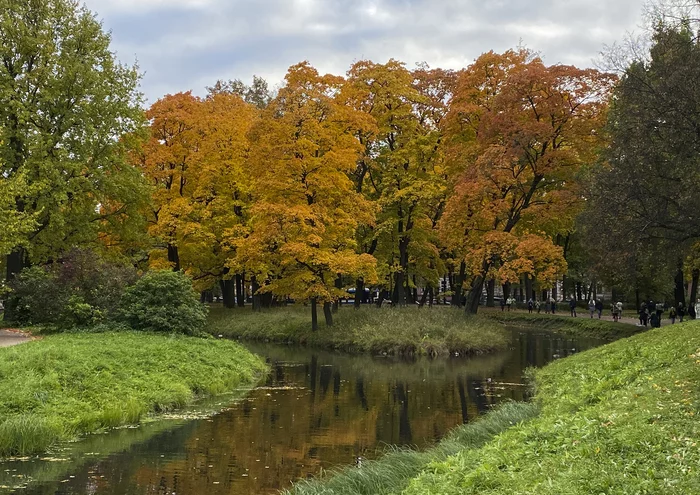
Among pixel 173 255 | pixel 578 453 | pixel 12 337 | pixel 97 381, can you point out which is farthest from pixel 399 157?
pixel 578 453

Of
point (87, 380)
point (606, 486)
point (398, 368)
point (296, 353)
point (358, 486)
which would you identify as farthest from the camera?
point (296, 353)

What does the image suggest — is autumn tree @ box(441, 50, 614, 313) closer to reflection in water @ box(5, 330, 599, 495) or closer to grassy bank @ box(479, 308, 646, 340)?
grassy bank @ box(479, 308, 646, 340)

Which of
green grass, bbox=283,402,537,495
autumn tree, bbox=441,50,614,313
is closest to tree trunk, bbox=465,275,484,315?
autumn tree, bbox=441,50,614,313

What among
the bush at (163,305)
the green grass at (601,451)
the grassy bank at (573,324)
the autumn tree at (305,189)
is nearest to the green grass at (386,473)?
the green grass at (601,451)

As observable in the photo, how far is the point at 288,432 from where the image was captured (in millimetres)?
13586

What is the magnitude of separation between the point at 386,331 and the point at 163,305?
34.6 ft

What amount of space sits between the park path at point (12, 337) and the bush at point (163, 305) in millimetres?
3361

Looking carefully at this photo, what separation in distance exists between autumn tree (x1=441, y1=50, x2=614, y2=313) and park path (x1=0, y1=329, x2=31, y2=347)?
69.4ft

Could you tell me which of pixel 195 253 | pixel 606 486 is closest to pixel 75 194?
pixel 195 253

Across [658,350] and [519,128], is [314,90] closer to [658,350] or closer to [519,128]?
[519,128]

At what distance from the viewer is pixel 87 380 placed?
1474cm

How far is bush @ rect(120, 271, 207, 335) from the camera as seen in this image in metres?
23.3

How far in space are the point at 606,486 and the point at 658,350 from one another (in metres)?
10.5

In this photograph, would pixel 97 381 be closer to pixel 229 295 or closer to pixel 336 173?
pixel 336 173
